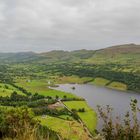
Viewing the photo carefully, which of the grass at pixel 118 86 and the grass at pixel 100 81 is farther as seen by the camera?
the grass at pixel 100 81

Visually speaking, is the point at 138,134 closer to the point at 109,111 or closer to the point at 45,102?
the point at 109,111

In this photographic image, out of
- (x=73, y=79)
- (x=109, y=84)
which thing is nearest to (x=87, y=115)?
(x=109, y=84)

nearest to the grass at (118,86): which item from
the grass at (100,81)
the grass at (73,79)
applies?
the grass at (100,81)

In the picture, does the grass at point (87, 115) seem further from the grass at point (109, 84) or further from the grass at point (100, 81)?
the grass at point (100, 81)

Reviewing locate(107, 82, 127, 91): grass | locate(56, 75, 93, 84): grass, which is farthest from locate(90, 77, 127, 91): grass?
locate(56, 75, 93, 84): grass

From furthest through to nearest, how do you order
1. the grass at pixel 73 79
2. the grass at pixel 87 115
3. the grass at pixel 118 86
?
the grass at pixel 73 79
the grass at pixel 118 86
the grass at pixel 87 115

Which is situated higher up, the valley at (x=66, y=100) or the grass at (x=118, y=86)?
the valley at (x=66, y=100)

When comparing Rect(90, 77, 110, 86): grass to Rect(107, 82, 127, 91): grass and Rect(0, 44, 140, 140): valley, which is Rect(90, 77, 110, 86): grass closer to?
Rect(0, 44, 140, 140): valley

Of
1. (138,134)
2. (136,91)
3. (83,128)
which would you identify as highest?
(83,128)

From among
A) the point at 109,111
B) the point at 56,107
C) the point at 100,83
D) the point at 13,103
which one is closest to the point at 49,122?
the point at 56,107

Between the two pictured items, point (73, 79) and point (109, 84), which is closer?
point (109, 84)

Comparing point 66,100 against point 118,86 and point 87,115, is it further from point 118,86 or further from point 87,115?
point 118,86
